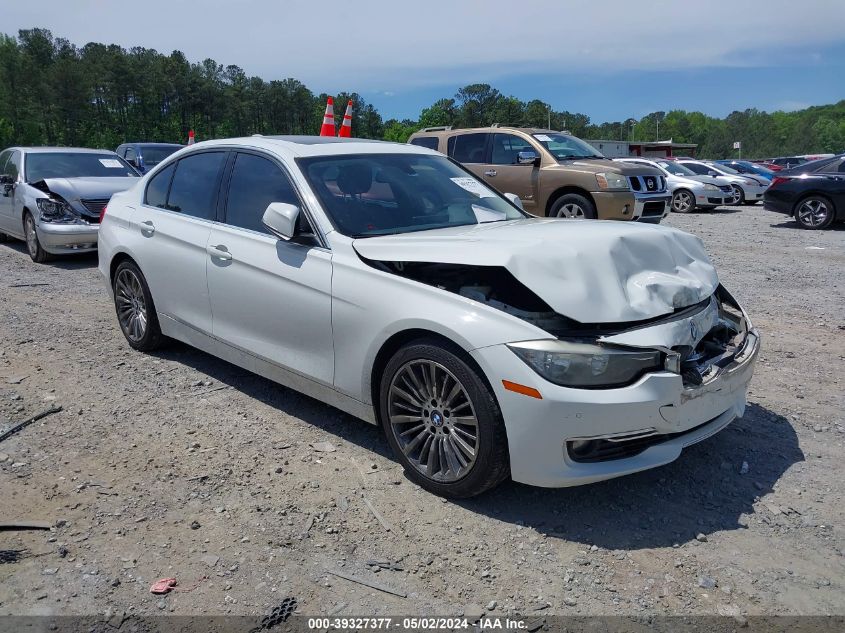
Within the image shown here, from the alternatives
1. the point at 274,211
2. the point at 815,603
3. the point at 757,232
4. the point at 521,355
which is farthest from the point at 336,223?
the point at 757,232

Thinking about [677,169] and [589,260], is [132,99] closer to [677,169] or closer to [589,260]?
[677,169]

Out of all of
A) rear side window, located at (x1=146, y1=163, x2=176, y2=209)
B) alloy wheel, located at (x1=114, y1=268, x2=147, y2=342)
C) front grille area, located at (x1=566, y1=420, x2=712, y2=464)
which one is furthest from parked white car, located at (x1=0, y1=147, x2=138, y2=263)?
front grille area, located at (x1=566, y1=420, x2=712, y2=464)

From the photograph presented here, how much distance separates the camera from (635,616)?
2656mm

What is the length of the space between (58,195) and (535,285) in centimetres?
911

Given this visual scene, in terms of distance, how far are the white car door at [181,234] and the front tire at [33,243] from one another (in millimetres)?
5678

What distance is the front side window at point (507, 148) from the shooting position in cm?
1214

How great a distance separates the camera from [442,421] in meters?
3.41

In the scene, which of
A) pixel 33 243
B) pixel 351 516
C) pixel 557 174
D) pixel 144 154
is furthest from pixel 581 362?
pixel 144 154

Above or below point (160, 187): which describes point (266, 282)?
below

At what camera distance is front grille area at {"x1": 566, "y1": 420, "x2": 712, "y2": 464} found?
10.3 ft

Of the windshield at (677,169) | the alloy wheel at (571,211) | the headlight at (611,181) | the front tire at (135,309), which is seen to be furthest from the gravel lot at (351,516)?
the windshield at (677,169)

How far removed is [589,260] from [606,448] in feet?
2.93

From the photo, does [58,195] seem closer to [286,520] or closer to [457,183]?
[457,183]

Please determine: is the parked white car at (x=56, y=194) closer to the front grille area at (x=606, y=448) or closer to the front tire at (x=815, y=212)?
the front grille area at (x=606, y=448)
